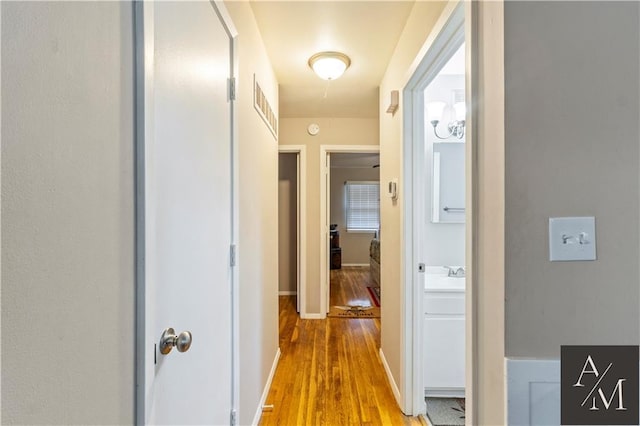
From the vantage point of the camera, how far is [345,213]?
7551 mm

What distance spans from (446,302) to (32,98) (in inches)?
86.0

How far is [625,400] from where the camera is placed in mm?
777

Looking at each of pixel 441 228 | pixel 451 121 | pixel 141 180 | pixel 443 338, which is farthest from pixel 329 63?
pixel 443 338

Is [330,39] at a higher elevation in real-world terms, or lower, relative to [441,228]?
higher

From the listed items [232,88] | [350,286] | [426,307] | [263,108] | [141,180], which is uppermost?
[263,108]

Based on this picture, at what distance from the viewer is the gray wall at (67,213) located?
1.41 ft

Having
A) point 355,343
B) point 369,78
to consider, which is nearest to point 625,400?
point 355,343

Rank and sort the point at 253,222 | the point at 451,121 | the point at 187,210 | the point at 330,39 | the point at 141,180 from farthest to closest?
the point at 451,121 < the point at 330,39 < the point at 253,222 < the point at 187,210 < the point at 141,180

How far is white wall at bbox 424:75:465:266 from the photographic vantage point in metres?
2.53

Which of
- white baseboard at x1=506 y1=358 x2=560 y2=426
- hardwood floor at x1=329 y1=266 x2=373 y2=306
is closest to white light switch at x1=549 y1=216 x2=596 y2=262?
white baseboard at x1=506 y1=358 x2=560 y2=426

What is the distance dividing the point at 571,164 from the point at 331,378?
218 cm

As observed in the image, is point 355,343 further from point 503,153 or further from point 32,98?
point 32,98

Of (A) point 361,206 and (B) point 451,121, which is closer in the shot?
(B) point 451,121

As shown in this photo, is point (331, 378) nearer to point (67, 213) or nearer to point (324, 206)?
point (324, 206)
